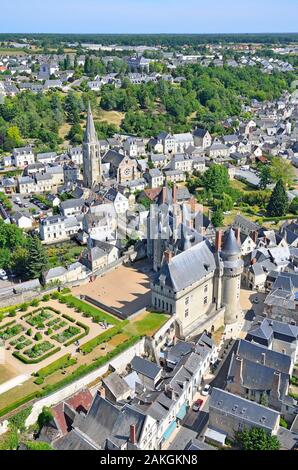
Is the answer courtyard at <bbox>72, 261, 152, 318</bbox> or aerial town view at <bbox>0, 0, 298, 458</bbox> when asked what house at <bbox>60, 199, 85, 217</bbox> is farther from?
courtyard at <bbox>72, 261, 152, 318</bbox>

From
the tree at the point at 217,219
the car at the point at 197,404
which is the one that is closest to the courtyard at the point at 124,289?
the car at the point at 197,404

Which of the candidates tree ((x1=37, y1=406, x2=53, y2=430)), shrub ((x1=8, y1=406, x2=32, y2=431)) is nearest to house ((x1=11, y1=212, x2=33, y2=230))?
shrub ((x1=8, y1=406, x2=32, y2=431))

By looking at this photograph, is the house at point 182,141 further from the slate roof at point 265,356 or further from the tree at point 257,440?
the tree at point 257,440

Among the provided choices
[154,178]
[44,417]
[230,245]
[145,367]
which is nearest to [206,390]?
[145,367]

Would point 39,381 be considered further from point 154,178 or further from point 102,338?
point 154,178
